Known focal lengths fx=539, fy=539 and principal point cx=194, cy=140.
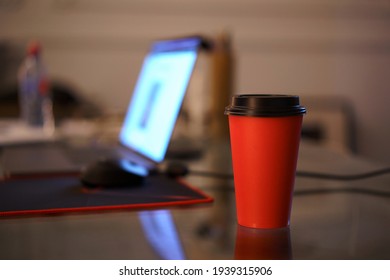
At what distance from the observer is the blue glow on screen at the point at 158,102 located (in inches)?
34.3

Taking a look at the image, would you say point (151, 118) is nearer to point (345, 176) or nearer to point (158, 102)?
point (158, 102)

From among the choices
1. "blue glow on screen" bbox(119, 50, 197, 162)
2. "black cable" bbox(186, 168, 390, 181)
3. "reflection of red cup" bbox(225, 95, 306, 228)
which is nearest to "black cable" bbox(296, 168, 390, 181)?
"black cable" bbox(186, 168, 390, 181)

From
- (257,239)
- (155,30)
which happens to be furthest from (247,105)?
(155,30)

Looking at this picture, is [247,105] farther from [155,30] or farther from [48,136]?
[155,30]

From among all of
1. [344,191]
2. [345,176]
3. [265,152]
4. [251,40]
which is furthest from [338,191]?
[251,40]

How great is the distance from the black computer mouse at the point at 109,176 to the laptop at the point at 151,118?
0.04ft

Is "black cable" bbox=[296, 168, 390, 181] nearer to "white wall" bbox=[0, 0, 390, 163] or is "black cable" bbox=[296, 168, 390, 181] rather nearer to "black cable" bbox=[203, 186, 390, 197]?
"black cable" bbox=[203, 186, 390, 197]

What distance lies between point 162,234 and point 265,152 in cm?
14

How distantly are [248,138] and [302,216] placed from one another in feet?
0.52

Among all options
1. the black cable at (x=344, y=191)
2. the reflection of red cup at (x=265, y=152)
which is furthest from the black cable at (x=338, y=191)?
the reflection of red cup at (x=265, y=152)

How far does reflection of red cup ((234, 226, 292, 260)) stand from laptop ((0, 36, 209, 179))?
0.93 feet

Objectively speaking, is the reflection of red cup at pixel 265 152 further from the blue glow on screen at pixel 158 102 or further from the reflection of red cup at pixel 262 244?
the blue glow on screen at pixel 158 102

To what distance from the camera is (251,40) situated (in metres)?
3.29

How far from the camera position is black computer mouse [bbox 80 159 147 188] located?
0.78 meters
